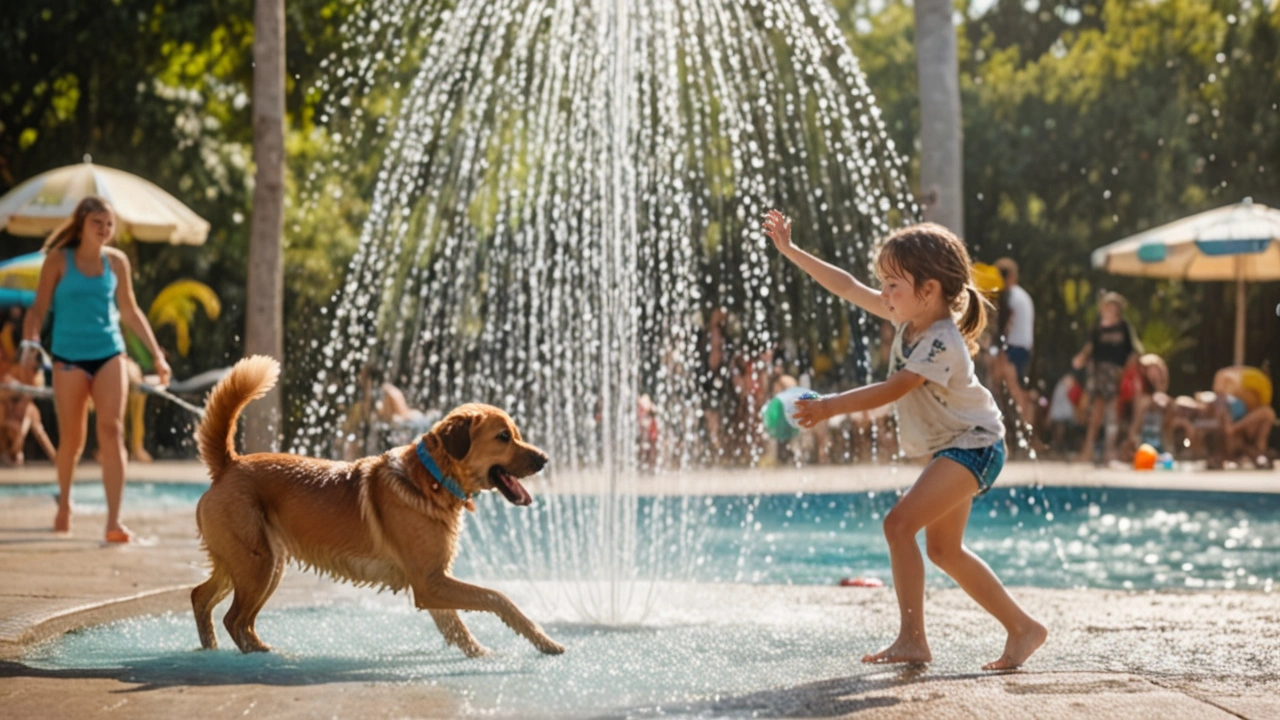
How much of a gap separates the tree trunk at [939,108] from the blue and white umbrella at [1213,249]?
8.69 meters

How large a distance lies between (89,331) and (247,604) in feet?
12.1

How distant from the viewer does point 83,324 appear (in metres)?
8.38

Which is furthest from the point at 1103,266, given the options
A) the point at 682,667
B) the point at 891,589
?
the point at 682,667

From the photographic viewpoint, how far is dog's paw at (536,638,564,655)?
521 cm

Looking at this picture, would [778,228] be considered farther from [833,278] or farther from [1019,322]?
[1019,322]

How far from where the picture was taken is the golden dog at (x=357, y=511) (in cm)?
525

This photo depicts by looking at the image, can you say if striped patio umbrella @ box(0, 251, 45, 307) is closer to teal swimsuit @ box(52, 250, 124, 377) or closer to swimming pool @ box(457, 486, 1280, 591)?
swimming pool @ box(457, 486, 1280, 591)

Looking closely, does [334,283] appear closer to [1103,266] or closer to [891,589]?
[1103,266]

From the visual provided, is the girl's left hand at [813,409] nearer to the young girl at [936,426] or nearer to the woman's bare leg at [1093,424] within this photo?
the young girl at [936,426]

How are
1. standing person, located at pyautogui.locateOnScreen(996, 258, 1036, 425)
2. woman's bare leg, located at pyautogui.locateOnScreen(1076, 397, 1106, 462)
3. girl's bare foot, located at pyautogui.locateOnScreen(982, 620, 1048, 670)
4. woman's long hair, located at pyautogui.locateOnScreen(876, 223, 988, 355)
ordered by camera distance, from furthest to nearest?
woman's bare leg, located at pyautogui.locateOnScreen(1076, 397, 1106, 462)
standing person, located at pyautogui.locateOnScreen(996, 258, 1036, 425)
woman's long hair, located at pyautogui.locateOnScreen(876, 223, 988, 355)
girl's bare foot, located at pyautogui.locateOnScreen(982, 620, 1048, 670)

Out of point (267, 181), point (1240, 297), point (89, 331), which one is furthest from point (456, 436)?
point (1240, 297)

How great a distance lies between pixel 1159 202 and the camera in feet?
102

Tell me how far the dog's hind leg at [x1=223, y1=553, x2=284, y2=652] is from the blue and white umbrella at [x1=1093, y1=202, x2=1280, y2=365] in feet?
56.4

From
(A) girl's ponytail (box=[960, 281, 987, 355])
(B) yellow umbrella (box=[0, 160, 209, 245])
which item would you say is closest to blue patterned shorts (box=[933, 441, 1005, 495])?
(A) girl's ponytail (box=[960, 281, 987, 355])
